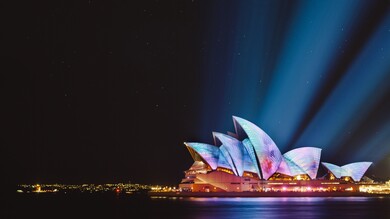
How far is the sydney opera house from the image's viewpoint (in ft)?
267

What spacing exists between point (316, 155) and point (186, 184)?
76.9ft

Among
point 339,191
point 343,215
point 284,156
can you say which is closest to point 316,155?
point 284,156

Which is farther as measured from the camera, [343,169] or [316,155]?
[343,169]

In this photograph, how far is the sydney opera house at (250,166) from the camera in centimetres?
8138

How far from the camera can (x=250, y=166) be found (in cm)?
8425

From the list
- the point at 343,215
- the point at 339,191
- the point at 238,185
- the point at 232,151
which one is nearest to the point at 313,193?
the point at 339,191

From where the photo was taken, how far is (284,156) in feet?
296

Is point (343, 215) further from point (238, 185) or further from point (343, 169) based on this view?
point (343, 169)

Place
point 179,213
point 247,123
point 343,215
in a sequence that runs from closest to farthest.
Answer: point 343,215 → point 179,213 → point 247,123

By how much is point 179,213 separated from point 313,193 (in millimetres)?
43798

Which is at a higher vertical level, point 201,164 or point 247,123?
point 247,123

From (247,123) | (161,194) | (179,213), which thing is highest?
(247,123)

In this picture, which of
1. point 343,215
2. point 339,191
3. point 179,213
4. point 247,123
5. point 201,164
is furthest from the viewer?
point 339,191

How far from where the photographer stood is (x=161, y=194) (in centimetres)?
10150
